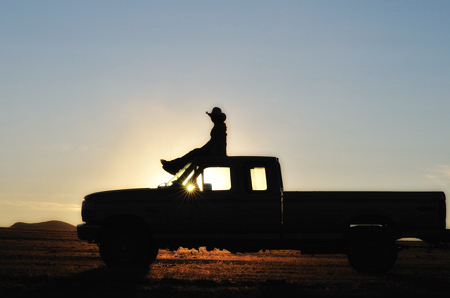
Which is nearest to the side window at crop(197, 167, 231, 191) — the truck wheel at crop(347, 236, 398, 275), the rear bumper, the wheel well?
the wheel well

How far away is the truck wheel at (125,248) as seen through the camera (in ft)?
41.7

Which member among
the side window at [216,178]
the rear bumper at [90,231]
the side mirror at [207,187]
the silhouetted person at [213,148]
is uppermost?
the silhouetted person at [213,148]

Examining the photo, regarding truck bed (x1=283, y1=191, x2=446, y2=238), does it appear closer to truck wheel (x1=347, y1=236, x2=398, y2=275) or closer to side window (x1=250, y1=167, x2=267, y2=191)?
truck wheel (x1=347, y1=236, x2=398, y2=275)

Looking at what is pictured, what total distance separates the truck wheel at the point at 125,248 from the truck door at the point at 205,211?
0.76m

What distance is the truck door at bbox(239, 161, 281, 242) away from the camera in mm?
12562

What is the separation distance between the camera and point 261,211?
1261 cm

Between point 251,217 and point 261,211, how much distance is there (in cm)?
24

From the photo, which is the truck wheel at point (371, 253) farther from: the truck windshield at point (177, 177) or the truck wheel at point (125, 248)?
the truck wheel at point (125, 248)

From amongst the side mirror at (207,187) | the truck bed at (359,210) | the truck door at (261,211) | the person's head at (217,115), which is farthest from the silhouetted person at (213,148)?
the truck bed at (359,210)

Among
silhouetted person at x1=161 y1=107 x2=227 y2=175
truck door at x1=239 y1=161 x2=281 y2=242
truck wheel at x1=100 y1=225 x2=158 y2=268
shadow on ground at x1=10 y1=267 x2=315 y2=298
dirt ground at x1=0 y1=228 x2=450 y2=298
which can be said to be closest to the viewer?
shadow on ground at x1=10 y1=267 x2=315 y2=298

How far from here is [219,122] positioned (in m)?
14.8

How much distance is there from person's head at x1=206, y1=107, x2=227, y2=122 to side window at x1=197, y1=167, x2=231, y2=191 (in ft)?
7.41

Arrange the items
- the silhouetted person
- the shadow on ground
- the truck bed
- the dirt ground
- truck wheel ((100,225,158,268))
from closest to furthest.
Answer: the shadow on ground
the dirt ground
the truck bed
truck wheel ((100,225,158,268))
the silhouetted person

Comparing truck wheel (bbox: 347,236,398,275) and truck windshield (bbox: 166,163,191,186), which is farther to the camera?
truck windshield (bbox: 166,163,191,186)
